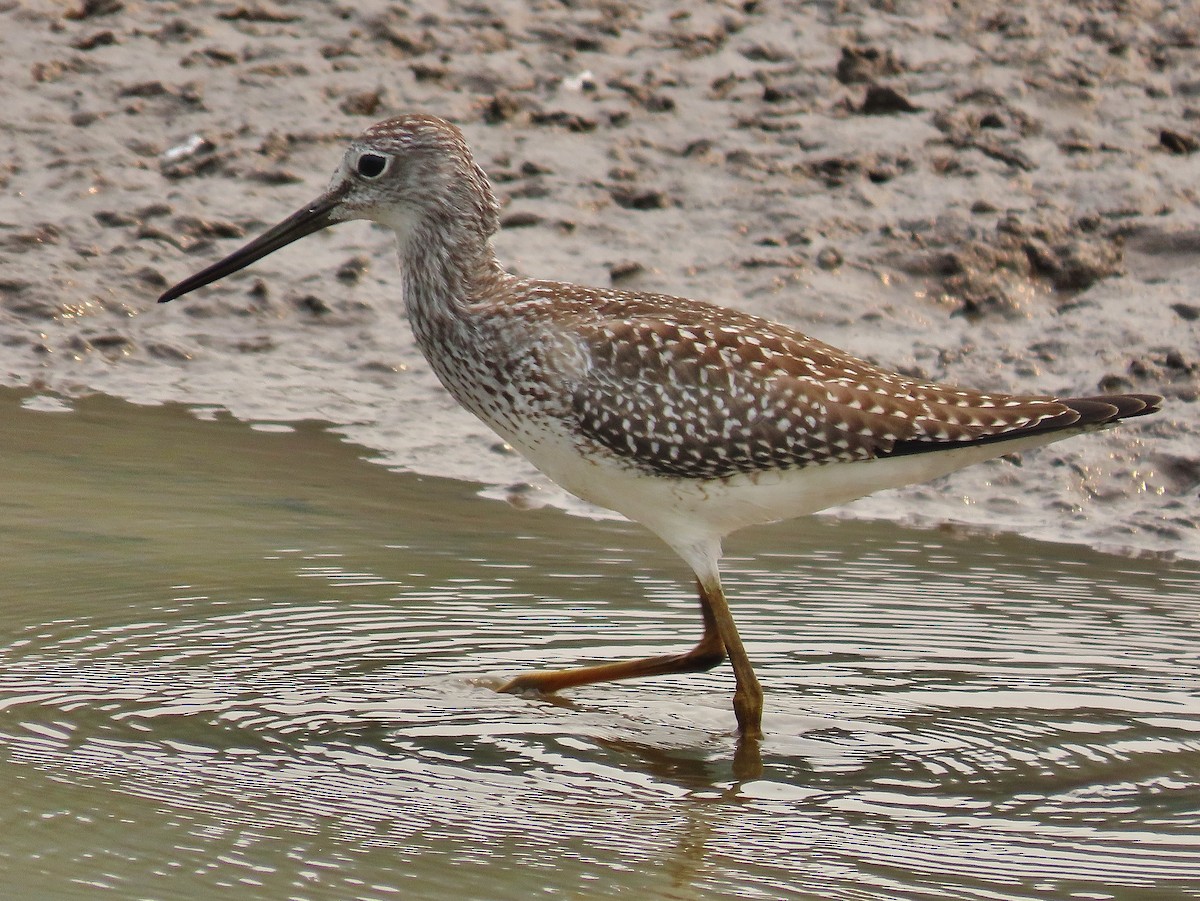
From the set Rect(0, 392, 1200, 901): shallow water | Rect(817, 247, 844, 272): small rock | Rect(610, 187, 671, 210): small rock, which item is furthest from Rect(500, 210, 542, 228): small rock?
Rect(0, 392, 1200, 901): shallow water

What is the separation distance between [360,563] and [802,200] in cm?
494

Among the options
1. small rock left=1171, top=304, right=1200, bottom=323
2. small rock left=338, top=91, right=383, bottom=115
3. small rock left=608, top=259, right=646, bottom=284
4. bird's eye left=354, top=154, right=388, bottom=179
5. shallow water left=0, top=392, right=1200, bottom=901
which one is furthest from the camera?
small rock left=338, top=91, right=383, bottom=115

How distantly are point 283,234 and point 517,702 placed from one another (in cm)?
225

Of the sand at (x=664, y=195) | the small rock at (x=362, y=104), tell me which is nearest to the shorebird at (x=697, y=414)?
the sand at (x=664, y=195)

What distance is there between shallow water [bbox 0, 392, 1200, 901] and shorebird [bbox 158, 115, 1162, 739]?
0.48 metres

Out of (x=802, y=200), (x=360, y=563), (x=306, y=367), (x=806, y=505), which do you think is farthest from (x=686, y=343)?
(x=802, y=200)

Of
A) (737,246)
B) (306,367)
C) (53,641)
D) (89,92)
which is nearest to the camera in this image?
(53,641)

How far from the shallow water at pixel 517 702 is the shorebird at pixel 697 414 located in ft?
1.56

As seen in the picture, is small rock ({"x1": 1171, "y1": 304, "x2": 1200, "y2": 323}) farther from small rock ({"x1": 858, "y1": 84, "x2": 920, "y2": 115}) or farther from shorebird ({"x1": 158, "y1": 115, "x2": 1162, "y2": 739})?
shorebird ({"x1": 158, "y1": 115, "x2": 1162, "y2": 739})

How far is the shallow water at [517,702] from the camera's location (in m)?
5.55

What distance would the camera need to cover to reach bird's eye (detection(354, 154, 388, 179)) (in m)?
7.71

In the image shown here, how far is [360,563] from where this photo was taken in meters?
8.22

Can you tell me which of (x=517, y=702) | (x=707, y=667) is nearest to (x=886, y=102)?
(x=707, y=667)

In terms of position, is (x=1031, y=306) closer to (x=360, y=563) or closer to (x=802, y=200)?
(x=802, y=200)
